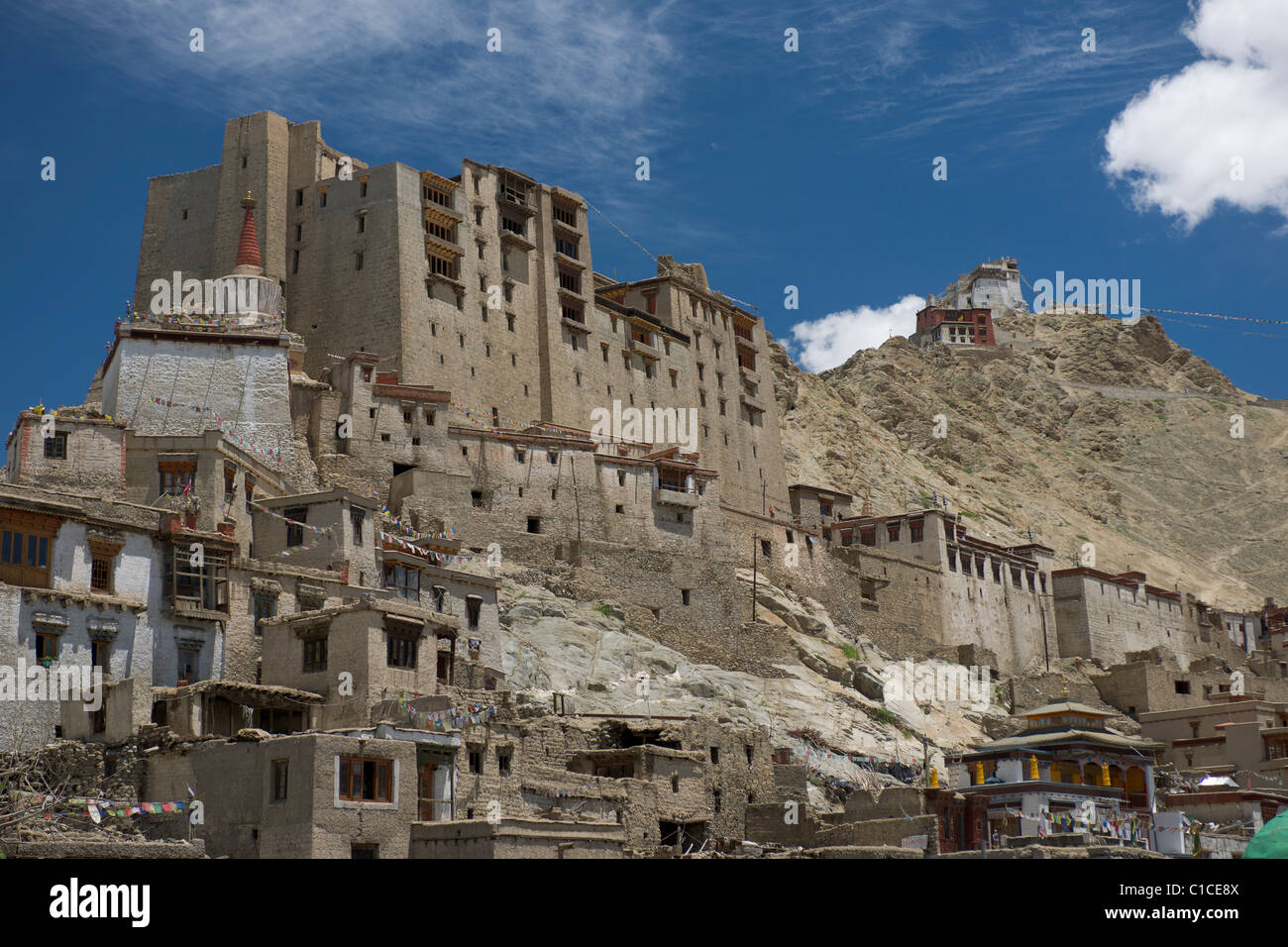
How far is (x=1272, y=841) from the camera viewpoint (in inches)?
1586

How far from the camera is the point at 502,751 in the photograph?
41469 mm

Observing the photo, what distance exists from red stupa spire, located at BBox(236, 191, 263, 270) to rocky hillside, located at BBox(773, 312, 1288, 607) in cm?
4231

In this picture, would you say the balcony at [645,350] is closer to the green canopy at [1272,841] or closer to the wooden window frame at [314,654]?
the wooden window frame at [314,654]

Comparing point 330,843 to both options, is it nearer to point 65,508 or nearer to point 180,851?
point 180,851

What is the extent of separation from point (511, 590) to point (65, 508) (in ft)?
70.2

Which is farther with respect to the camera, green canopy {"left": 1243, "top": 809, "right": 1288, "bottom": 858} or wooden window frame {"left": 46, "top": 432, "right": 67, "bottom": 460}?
wooden window frame {"left": 46, "top": 432, "right": 67, "bottom": 460}

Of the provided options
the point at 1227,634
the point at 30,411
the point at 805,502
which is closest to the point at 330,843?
the point at 30,411

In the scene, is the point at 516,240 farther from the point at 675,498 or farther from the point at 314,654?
the point at 314,654

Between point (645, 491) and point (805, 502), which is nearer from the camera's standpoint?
point (645, 491)

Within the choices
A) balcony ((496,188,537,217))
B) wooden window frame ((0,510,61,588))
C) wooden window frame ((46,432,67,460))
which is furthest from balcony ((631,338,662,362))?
wooden window frame ((0,510,61,588))

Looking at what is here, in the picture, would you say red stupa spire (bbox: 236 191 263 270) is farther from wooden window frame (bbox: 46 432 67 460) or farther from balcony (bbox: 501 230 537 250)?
wooden window frame (bbox: 46 432 67 460)

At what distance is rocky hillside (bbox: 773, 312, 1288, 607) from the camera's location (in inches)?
4488

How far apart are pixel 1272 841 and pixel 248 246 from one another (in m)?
48.9

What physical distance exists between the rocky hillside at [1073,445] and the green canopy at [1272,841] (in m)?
61.3
